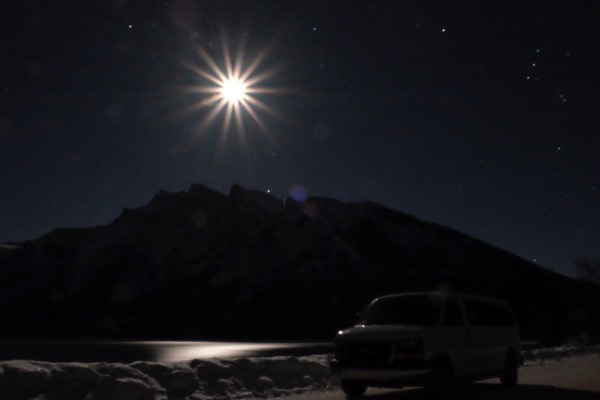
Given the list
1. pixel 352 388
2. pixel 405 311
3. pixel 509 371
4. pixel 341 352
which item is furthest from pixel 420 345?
pixel 509 371

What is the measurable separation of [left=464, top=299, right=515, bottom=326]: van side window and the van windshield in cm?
137

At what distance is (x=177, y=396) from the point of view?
13398mm

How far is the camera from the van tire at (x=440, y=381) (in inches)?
527

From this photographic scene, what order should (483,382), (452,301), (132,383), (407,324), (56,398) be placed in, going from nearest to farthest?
(56,398) < (132,383) < (407,324) < (452,301) < (483,382)

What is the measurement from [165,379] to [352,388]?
3.81 meters

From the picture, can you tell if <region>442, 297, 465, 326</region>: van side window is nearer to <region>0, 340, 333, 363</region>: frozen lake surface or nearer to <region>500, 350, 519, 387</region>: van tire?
<region>500, 350, 519, 387</region>: van tire

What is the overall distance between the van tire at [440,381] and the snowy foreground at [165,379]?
3.28 m

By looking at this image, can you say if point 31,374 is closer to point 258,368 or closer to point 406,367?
point 258,368

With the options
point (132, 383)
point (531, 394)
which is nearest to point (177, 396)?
point (132, 383)

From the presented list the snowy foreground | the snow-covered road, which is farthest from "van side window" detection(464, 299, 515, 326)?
the snowy foreground

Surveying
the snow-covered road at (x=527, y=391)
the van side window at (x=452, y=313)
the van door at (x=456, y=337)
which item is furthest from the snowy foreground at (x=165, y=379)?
the van side window at (x=452, y=313)

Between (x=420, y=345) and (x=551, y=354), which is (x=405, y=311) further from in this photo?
(x=551, y=354)

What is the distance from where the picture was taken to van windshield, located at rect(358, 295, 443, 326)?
14.4m

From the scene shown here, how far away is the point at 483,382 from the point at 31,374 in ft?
38.0
